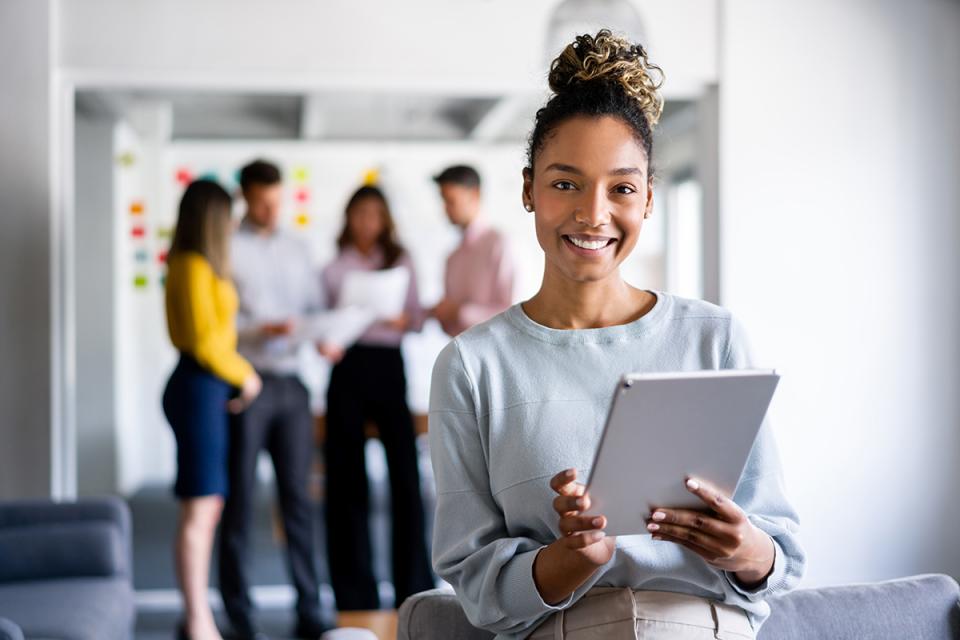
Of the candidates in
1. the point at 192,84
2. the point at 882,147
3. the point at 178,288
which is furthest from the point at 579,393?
the point at 882,147

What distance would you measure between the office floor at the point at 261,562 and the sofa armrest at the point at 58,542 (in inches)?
→ 31.1

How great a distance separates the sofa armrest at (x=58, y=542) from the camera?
3.30 meters

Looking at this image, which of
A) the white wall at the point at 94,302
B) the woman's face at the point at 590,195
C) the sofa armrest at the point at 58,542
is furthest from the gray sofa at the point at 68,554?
the white wall at the point at 94,302

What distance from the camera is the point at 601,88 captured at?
1.38 metres

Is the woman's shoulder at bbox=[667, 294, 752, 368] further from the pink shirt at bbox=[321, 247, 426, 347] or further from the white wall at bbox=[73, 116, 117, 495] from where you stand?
the white wall at bbox=[73, 116, 117, 495]

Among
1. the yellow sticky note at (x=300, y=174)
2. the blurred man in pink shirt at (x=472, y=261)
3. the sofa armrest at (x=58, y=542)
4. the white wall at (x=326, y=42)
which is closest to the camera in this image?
the sofa armrest at (x=58, y=542)

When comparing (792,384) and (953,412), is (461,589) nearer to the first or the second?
(792,384)

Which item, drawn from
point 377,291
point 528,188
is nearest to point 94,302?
point 377,291

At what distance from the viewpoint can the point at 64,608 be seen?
113 inches

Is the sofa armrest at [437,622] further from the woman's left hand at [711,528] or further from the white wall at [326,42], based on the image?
the white wall at [326,42]

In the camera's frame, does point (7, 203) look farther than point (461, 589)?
Yes

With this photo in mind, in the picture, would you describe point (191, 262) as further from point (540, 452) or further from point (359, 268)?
point (540, 452)

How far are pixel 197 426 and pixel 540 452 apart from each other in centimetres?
266

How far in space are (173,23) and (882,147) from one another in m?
2.78
